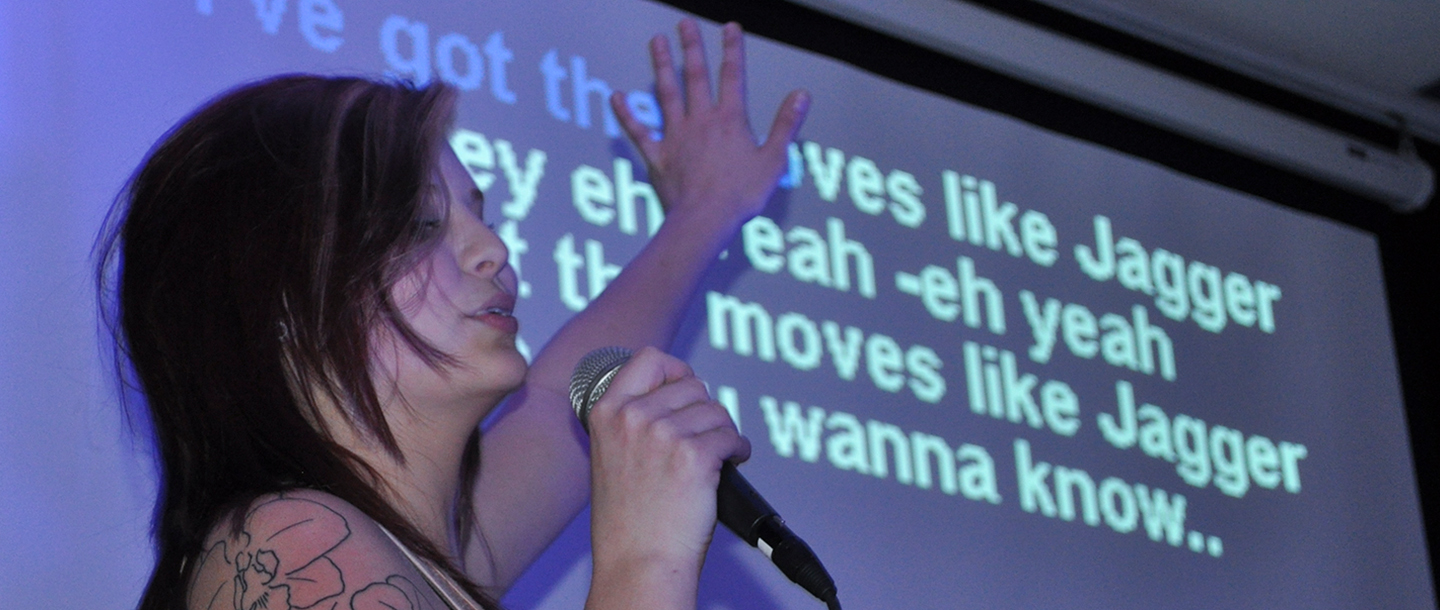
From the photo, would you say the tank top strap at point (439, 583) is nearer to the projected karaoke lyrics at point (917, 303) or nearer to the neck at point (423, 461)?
the neck at point (423, 461)

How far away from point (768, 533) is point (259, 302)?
434 mm

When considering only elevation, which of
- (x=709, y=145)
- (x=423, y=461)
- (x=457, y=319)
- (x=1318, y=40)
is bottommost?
(x=423, y=461)

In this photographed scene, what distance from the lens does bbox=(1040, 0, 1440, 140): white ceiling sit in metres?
3.26

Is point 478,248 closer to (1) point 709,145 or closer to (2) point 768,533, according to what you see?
(2) point 768,533

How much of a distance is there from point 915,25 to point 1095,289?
567 mm

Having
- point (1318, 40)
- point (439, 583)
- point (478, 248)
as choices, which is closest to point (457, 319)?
point (478, 248)

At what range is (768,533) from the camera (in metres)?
1.18

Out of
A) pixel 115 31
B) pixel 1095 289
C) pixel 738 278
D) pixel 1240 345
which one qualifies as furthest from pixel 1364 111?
pixel 115 31

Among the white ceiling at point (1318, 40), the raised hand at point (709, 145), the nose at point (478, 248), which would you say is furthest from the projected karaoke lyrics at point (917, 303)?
the nose at point (478, 248)

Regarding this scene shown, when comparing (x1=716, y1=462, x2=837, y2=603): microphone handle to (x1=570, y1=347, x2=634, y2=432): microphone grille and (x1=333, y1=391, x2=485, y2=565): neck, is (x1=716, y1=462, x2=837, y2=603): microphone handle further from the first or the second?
(x1=333, y1=391, x2=485, y2=565): neck

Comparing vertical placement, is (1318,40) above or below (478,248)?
above

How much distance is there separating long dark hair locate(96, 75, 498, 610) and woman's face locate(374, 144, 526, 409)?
16 mm

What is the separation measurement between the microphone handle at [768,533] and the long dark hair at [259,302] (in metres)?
0.20

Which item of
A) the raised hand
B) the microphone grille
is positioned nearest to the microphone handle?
the microphone grille
